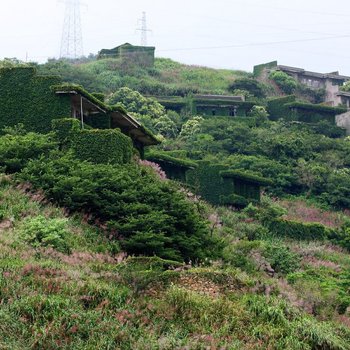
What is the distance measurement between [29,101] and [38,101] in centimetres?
41

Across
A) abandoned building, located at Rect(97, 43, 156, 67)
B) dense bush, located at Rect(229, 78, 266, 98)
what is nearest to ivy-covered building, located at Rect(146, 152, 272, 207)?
dense bush, located at Rect(229, 78, 266, 98)

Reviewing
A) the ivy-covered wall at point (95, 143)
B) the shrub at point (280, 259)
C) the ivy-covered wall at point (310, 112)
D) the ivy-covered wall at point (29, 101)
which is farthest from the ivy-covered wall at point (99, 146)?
the ivy-covered wall at point (310, 112)

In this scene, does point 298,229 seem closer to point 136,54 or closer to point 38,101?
point 38,101

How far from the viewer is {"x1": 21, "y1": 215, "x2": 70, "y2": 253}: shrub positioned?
1490 centimetres

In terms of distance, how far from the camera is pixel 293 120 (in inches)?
2304

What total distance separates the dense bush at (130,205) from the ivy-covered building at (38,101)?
442 centimetres

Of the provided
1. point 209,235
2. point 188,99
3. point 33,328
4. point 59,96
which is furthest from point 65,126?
point 188,99

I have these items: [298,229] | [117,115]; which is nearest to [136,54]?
[298,229]

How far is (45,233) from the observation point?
15195mm

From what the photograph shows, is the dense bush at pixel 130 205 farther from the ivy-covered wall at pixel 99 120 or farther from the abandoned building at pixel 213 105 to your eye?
the abandoned building at pixel 213 105

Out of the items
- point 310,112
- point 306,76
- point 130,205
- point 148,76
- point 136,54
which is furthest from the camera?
point 306,76

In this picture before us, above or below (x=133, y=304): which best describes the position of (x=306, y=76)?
above

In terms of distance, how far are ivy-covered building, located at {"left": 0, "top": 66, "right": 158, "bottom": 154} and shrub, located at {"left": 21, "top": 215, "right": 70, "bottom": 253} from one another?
28.7 feet

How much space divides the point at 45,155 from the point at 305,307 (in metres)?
9.96
